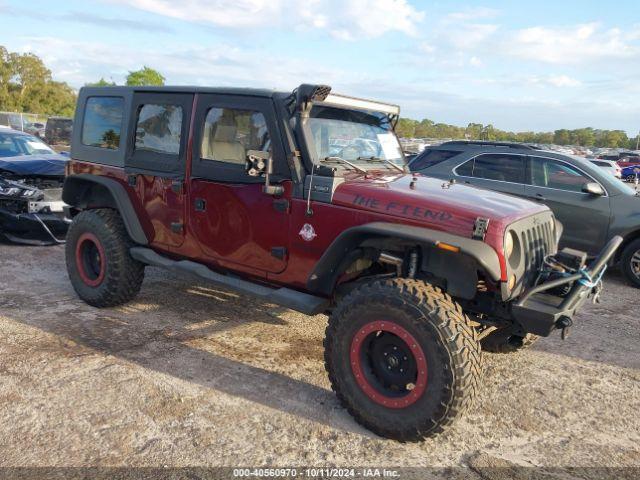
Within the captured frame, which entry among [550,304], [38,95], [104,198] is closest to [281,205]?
[550,304]

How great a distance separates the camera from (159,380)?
3652 mm

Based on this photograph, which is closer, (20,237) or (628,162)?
(20,237)

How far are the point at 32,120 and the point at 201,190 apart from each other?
4048 cm

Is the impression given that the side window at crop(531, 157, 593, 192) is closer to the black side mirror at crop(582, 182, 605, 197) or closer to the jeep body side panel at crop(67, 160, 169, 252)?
the black side mirror at crop(582, 182, 605, 197)

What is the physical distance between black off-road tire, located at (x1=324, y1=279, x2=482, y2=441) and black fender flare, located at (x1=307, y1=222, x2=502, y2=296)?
0.92ft

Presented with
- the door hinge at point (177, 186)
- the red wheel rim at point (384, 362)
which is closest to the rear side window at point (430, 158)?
the door hinge at point (177, 186)

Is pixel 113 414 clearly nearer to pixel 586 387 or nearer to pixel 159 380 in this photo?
pixel 159 380

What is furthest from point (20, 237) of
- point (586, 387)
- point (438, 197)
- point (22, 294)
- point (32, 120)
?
point (32, 120)

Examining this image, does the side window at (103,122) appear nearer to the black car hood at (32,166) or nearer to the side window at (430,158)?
the black car hood at (32,166)

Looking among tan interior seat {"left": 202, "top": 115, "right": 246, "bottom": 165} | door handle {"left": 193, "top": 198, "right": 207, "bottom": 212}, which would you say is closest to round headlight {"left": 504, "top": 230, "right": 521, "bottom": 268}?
tan interior seat {"left": 202, "top": 115, "right": 246, "bottom": 165}

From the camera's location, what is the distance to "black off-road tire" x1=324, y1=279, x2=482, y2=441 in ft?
9.50

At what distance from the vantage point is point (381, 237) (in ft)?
10.8

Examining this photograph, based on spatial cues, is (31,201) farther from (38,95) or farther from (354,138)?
(38,95)

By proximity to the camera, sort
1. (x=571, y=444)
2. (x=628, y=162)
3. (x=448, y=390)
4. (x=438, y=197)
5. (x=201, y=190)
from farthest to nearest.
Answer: (x=628, y=162) < (x=201, y=190) < (x=438, y=197) < (x=571, y=444) < (x=448, y=390)
